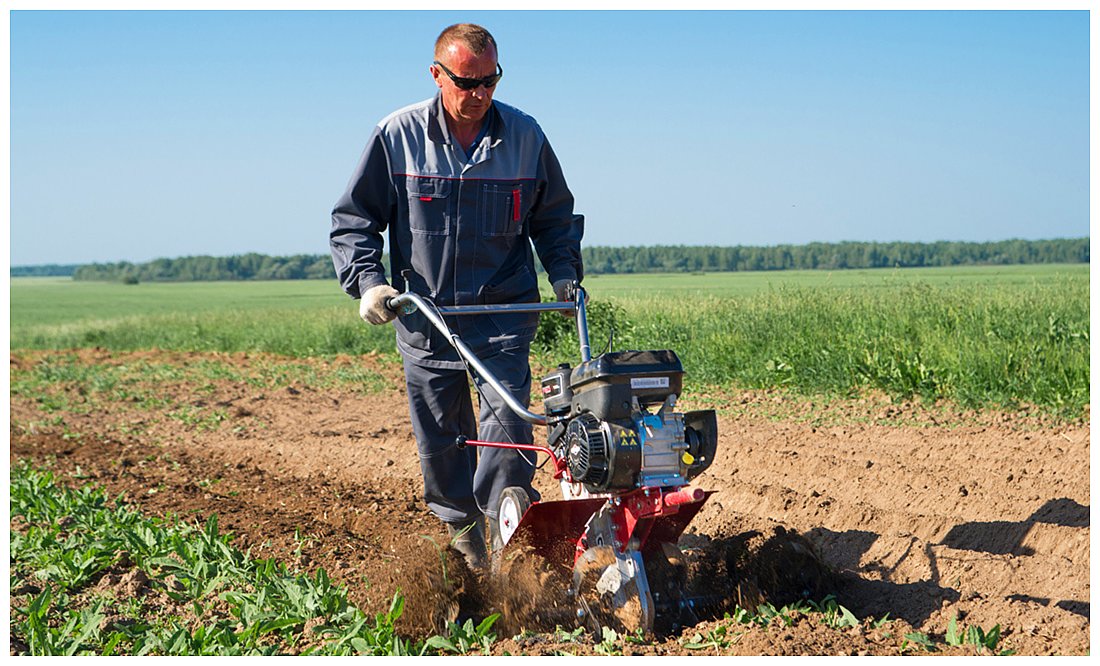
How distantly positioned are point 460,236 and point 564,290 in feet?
1.50

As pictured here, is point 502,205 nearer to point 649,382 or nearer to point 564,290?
point 564,290

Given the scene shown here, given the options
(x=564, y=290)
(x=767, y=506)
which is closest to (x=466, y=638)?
(x=564, y=290)

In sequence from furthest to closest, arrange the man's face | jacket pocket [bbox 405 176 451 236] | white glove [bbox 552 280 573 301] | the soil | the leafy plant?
white glove [bbox 552 280 573 301]
jacket pocket [bbox 405 176 451 236]
the man's face
the soil
the leafy plant

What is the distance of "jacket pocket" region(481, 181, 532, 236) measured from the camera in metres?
4.47

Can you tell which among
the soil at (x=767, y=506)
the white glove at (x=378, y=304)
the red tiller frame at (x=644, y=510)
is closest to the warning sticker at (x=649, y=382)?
the red tiller frame at (x=644, y=510)

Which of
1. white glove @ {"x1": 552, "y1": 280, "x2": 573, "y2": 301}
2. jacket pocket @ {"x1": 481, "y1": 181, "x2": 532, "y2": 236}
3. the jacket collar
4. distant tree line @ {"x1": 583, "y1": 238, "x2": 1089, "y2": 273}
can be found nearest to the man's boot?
white glove @ {"x1": 552, "y1": 280, "x2": 573, "y2": 301}

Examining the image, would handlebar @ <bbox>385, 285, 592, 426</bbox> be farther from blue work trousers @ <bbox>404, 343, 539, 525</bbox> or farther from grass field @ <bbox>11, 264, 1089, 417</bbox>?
grass field @ <bbox>11, 264, 1089, 417</bbox>

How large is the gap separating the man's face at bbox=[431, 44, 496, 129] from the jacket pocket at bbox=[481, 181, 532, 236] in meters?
0.28

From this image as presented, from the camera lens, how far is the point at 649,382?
3.58m

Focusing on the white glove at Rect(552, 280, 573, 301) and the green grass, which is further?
the white glove at Rect(552, 280, 573, 301)

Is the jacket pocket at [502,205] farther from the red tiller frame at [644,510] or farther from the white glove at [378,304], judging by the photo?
the red tiller frame at [644,510]

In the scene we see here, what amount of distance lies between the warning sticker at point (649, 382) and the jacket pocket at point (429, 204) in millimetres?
1236

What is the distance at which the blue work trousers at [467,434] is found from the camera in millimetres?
4465

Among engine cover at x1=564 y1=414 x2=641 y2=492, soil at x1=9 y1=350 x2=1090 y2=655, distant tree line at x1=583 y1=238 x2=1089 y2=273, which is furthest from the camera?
distant tree line at x1=583 y1=238 x2=1089 y2=273
